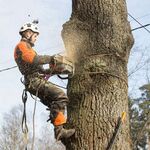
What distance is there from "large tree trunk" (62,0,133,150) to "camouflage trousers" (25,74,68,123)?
0.34ft

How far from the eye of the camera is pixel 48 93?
4.98 m

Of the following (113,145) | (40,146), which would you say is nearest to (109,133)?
(113,145)

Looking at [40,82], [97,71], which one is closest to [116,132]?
[97,71]

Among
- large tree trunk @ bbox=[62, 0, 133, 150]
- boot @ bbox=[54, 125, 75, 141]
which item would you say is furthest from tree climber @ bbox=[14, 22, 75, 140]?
large tree trunk @ bbox=[62, 0, 133, 150]

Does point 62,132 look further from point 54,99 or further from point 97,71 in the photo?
point 97,71

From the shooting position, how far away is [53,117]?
4895 millimetres

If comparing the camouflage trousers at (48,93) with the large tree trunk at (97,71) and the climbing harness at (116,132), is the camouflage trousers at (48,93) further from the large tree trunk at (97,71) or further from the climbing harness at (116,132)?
the climbing harness at (116,132)

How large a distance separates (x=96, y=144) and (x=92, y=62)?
826mm

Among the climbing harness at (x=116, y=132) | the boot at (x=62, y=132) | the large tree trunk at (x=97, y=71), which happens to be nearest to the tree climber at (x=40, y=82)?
the boot at (x=62, y=132)

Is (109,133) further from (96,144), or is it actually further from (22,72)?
(22,72)

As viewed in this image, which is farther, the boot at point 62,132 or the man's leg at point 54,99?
the man's leg at point 54,99

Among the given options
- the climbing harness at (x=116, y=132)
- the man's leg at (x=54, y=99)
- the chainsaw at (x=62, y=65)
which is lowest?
the climbing harness at (x=116, y=132)

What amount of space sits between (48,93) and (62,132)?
0.55m

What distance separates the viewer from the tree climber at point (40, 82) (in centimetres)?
485
